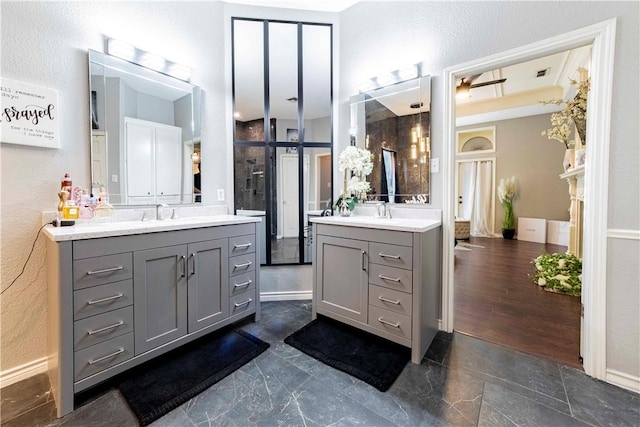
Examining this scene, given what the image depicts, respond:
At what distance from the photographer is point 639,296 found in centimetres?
144

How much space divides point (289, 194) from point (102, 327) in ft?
5.92

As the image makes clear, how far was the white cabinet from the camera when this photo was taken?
2004 millimetres

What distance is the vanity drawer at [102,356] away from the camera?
1.32m

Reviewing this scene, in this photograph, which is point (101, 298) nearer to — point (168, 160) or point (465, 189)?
point (168, 160)

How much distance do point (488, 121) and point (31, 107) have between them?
7.84m

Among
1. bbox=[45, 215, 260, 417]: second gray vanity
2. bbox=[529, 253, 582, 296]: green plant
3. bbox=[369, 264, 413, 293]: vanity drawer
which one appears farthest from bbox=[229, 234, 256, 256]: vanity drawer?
bbox=[529, 253, 582, 296]: green plant

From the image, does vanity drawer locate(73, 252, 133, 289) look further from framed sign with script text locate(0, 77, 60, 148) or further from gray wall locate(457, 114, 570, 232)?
gray wall locate(457, 114, 570, 232)

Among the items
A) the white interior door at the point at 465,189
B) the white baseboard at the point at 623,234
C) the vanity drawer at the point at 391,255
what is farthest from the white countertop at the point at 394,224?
the white interior door at the point at 465,189

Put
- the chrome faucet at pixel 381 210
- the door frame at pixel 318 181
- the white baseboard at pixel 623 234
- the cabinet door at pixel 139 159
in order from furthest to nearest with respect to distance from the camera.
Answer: the door frame at pixel 318 181 < the chrome faucet at pixel 381 210 < the cabinet door at pixel 139 159 < the white baseboard at pixel 623 234

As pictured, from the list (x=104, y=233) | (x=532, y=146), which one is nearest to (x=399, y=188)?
(x=104, y=233)

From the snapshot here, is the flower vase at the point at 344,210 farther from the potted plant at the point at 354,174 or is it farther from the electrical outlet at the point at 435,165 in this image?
the electrical outlet at the point at 435,165

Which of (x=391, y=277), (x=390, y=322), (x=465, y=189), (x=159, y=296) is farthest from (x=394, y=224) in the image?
(x=465, y=189)

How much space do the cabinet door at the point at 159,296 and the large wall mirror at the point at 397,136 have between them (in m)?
1.75

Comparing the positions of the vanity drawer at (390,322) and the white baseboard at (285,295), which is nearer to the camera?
the vanity drawer at (390,322)
